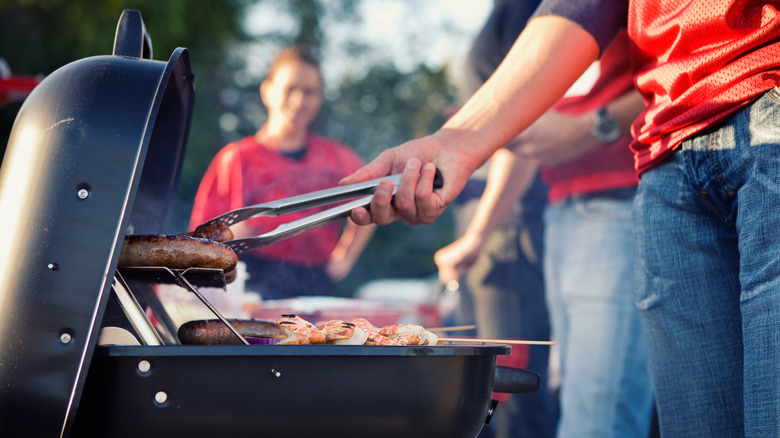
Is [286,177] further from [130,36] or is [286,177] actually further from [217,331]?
[217,331]

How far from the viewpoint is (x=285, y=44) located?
18.7m

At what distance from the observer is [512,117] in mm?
1413

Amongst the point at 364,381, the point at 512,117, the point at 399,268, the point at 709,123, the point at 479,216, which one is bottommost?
the point at 364,381

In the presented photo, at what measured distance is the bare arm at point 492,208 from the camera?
295cm

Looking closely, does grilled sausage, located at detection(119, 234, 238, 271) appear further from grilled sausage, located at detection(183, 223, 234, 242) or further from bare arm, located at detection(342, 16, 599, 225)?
bare arm, located at detection(342, 16, 599, 225)

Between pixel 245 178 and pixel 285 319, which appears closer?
pixel 285 319

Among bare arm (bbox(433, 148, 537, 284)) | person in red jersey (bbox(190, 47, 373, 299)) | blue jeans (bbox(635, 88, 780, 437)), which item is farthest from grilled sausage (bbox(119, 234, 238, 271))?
person in red jersey (bbox(190, 47, 373, 299))

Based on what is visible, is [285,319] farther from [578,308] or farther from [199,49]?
[199,49]

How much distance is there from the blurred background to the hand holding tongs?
10238mm

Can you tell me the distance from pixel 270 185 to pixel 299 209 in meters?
2.48

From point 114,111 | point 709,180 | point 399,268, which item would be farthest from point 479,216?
point 399,268

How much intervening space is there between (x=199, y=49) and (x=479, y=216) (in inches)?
480

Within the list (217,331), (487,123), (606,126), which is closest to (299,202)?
(217,331)

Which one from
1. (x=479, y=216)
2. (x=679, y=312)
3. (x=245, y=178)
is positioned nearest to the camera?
(x=679, y=312)
